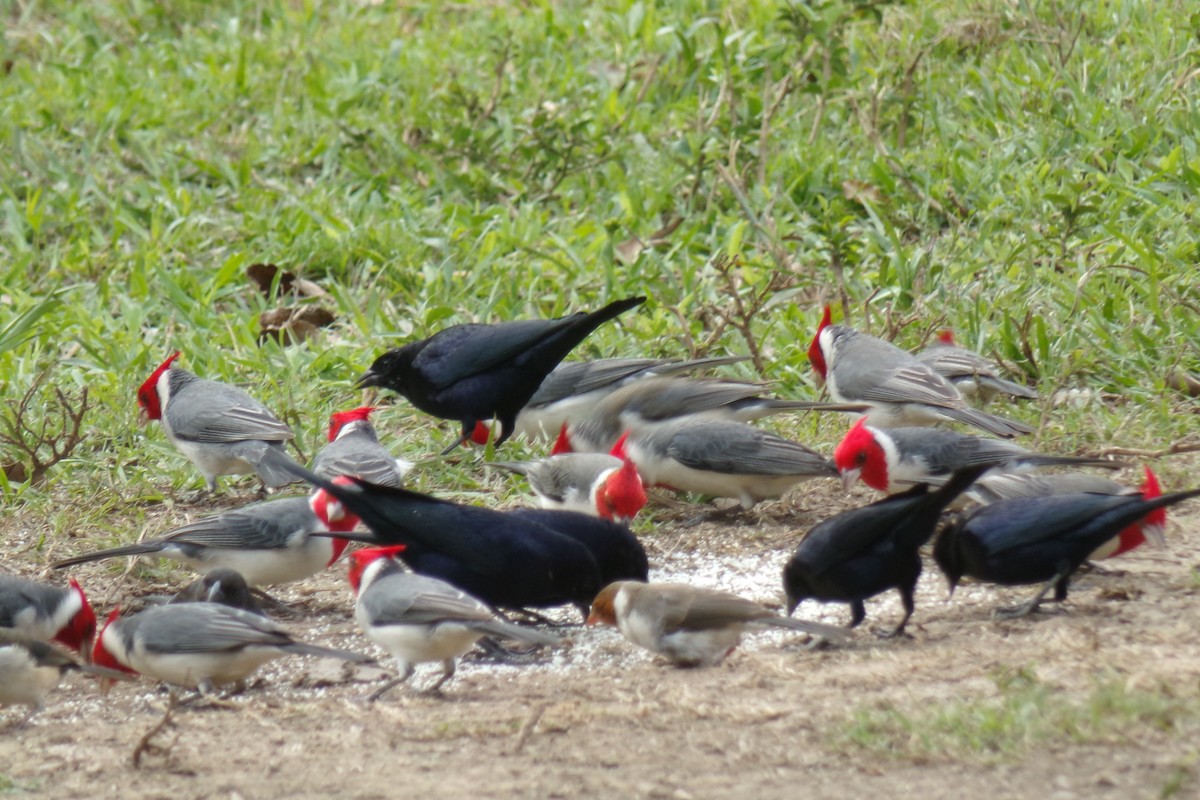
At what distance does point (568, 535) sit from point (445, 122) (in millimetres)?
4737

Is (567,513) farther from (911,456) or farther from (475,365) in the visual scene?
(475,365)

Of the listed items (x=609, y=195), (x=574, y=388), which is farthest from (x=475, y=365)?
(x=609, y=195)

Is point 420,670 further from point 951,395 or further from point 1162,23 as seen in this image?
point 1162,23

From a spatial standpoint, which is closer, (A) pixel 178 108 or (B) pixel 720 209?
(B) pixel 720 209

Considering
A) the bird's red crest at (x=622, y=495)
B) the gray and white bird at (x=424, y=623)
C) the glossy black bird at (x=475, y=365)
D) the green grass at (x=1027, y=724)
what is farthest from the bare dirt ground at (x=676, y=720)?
the glossy black bird at (x=475, y=365)

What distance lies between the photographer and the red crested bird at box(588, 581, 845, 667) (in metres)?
4.24

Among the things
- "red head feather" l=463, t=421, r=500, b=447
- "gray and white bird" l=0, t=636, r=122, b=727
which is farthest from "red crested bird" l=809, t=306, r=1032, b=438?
"gray and white bird" l=0, t=636, r=122, b=727

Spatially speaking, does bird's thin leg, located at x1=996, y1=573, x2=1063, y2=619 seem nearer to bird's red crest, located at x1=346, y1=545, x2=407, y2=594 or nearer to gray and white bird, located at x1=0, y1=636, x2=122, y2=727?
bird's red crest, located at x1=346, y1=545, x2=407, y2=594

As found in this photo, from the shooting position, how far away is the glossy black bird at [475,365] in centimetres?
659

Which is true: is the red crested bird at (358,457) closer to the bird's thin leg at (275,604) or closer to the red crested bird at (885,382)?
the bird's thin leg at (275,604)

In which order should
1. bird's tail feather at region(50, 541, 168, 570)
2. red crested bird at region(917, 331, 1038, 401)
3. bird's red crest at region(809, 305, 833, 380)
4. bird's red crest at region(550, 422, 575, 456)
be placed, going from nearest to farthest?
bird's tail feather at region(50, 541, 168, 570)
red crested bird at region(917, 331, 1038, 401)
bird's red crest at region(550, 422, 575, 456)
bird's red crest at region(809, 305, 833, 380)

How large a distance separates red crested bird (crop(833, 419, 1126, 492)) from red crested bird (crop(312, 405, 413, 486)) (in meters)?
1.63

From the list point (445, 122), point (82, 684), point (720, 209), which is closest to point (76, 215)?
point (445, 122)

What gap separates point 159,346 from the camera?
7359 millimetres
